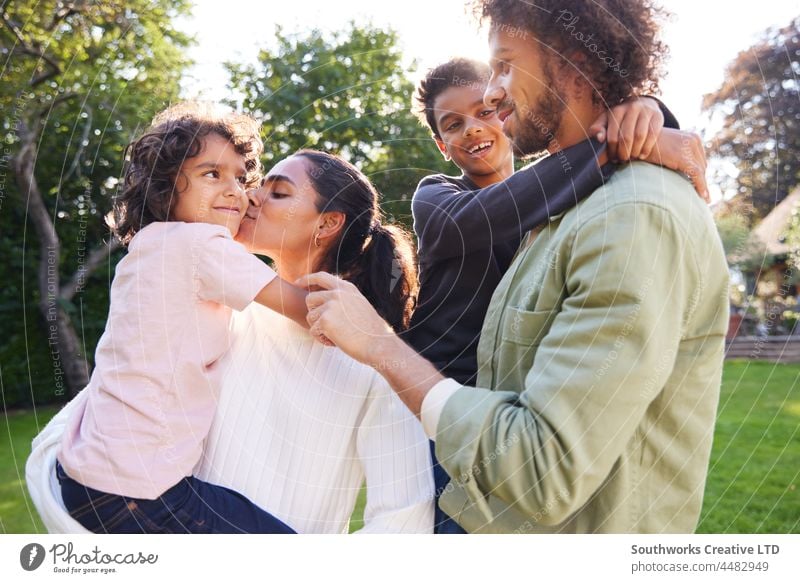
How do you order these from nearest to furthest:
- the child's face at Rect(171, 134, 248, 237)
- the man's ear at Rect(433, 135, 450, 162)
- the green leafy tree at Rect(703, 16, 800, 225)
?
the child's face at Rect(171, 134, 248, 237) → the man's ear at Rect(433, 135, 450, 162) → the green leafy tree at Rect(703, 16, 800, 225)

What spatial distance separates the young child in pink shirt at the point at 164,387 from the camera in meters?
1.46

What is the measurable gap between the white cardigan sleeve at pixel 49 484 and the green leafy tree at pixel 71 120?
0.83 meters

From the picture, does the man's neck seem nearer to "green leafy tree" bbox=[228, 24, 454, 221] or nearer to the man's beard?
the man's beard

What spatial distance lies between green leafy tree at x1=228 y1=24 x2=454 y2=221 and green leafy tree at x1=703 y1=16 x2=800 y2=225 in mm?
727

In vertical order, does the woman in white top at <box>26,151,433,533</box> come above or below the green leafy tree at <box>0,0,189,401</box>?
below

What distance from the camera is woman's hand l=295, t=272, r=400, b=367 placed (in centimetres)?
128

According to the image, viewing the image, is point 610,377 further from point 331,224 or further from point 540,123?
point 331,224

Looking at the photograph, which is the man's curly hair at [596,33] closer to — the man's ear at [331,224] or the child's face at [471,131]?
the child's face at [471,131]

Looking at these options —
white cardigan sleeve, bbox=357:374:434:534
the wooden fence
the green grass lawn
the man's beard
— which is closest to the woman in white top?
white cardigan sleeve, bbox=357:374:434:534

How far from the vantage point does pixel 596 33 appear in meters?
1.31

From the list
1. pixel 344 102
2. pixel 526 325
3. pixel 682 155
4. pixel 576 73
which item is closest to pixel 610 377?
pixel 526 325

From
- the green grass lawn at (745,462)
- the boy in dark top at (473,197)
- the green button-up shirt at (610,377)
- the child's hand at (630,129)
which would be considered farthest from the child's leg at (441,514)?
the green grass lawn at (745,462)
